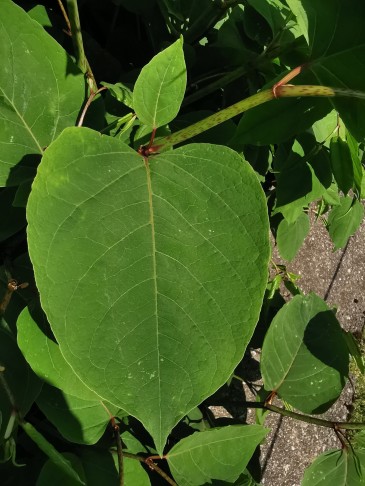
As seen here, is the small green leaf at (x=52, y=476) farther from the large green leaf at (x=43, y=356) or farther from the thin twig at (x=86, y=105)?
the thin twig at (x=86, y=105)

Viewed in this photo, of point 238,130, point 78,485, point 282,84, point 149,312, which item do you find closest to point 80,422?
point 78,485

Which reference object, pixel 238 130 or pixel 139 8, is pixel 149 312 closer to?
pixel 238 130

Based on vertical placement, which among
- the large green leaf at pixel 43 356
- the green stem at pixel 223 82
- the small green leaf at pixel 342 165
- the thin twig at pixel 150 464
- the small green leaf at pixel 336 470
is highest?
Result: the green stem at pixel 223 82

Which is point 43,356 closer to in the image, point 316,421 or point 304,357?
point 316,421

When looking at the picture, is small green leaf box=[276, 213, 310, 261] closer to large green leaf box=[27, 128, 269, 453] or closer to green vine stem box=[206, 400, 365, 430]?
green vine stem box=[206, 400, 365, 430]

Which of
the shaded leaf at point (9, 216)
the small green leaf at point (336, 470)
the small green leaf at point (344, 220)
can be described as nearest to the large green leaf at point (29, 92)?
the shaded leaf at point (9, 216)

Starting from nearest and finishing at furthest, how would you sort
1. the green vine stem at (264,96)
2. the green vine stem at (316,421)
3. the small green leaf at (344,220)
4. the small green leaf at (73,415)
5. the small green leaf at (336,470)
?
the green vine stem at (264,96)
the small green leaf at (73,415)
the green vine stem at (316,421)
the small green leaf at (336,470)
the small green leaf at (344,220)

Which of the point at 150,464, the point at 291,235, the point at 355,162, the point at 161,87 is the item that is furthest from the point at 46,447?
the point at 291,235
